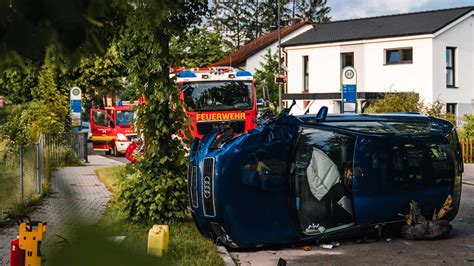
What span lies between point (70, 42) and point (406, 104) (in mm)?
28620

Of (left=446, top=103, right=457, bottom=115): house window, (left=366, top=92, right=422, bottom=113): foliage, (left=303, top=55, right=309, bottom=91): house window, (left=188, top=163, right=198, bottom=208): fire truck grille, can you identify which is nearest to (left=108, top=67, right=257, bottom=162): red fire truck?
(left=366, top=92, right=422, bottom=113): foliage

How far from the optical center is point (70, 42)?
195cm

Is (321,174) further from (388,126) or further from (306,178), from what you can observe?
(388,126)

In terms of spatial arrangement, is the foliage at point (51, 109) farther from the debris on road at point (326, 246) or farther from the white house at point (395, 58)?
the debris on road at point (326, 246)

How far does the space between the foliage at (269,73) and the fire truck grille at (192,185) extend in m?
39.5

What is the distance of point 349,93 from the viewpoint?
19.5m

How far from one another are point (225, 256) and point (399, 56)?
33962 mm

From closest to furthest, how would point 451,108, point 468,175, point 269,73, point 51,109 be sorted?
1. point 468,175
2. point 51,109
3. point 451,108
4. point 269,73

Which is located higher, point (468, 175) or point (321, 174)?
point (321, 174)

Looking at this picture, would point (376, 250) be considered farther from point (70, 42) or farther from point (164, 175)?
→ point (70, 42)

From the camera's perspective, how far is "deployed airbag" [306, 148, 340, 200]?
30.7 feet

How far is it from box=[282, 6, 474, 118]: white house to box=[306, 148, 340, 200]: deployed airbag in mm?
27897

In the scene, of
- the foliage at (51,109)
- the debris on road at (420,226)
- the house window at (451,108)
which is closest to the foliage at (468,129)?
the house window at (451,108)

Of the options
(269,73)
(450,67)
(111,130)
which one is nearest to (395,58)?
(450,67)
